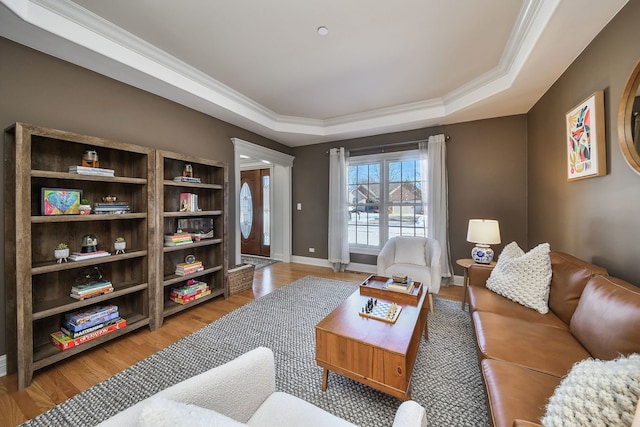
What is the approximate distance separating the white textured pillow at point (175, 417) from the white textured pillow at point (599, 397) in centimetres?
95

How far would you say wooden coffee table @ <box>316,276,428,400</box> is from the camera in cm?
133

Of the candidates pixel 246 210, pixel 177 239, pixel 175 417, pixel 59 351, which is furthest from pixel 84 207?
pixel 246 210

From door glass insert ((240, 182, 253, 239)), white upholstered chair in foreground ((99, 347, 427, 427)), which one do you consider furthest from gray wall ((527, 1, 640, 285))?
door glass insert ((240, 182, 253, 239))

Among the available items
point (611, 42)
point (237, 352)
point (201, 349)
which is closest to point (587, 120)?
point (611, 42)

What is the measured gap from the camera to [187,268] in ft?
9.13

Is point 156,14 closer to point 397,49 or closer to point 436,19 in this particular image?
point 397,49

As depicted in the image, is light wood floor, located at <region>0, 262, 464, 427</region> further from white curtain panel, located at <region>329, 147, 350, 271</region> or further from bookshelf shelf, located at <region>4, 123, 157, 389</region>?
white curtain panel, located at <region>329, 147, 350, 271</region>

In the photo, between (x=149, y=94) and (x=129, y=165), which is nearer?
(x=129, y=165)

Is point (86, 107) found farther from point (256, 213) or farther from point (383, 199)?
point (383, 199)

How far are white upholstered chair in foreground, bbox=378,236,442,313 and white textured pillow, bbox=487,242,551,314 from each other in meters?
0.73

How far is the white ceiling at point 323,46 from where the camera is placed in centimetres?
179

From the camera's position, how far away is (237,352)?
6.51 feet

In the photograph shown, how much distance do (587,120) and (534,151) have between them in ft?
4.08

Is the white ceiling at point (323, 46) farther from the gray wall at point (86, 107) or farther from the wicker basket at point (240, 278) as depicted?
the wicker basket at point (240, 278)
